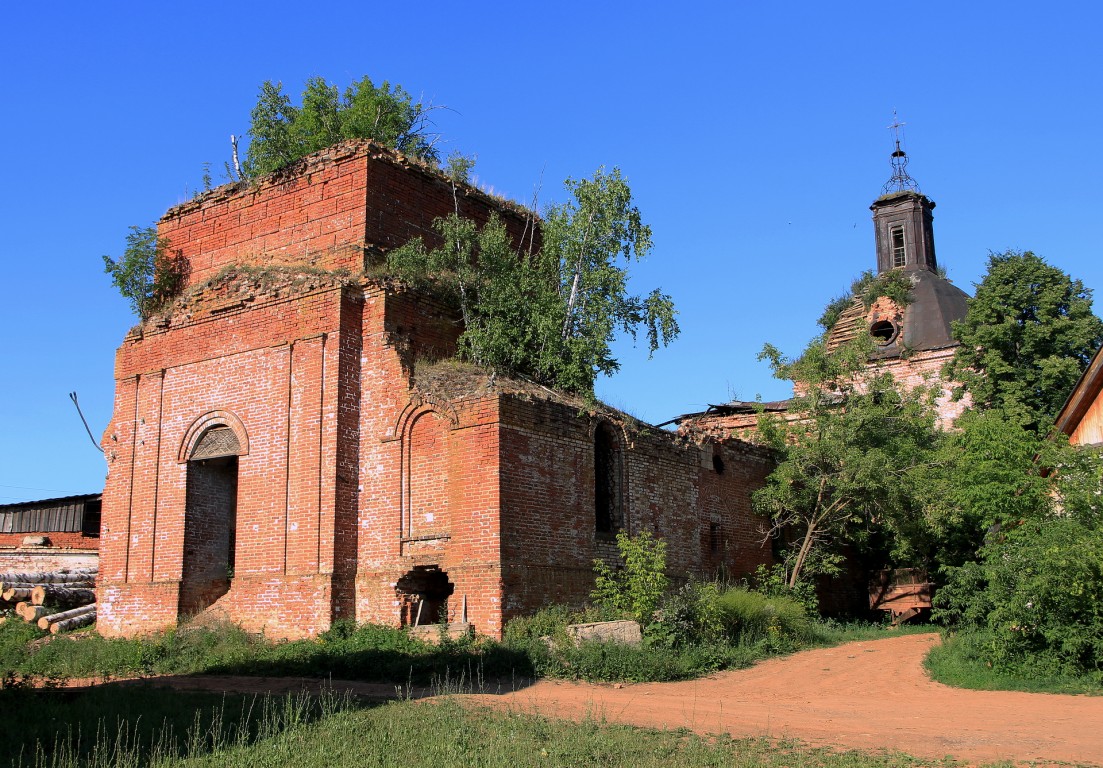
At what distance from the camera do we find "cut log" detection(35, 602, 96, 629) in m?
17.8

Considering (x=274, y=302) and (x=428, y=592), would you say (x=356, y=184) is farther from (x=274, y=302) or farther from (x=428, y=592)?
(x=428, y=592)

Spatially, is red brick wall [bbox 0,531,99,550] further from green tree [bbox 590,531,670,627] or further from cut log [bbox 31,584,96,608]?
green tree [bbox 590,531,670,627]

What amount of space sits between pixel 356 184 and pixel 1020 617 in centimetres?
1260

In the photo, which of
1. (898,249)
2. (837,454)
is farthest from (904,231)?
(837,454)

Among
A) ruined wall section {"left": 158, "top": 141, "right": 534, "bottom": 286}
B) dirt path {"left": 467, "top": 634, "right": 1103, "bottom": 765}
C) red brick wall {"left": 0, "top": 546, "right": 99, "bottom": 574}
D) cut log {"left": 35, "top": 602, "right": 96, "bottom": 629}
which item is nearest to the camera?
dirt path {"left": 467, "top": 634, "right": 1103, "bottom": 765}

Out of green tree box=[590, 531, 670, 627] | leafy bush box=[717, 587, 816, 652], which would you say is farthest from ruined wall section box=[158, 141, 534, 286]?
leafy bush box=[717, 587, 816, 652]

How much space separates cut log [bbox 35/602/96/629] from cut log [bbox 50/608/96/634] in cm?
5

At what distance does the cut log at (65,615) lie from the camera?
1781 cm

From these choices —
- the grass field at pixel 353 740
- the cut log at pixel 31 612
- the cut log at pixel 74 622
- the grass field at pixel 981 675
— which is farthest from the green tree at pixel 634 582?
the cut log at pixel 31 612

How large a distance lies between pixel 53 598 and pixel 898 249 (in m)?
30.7

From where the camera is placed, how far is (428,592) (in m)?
15.8

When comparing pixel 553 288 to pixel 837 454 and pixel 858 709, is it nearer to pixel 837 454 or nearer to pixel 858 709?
pixel 837 454

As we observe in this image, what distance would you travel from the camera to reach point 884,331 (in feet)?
115

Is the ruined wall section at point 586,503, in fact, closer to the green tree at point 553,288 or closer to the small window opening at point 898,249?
the green tree at point 553,288
